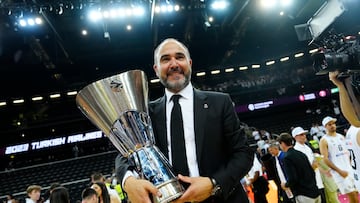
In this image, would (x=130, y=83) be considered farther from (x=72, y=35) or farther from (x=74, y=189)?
(x=72, y=35)

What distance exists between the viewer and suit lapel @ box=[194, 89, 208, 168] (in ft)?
3.44

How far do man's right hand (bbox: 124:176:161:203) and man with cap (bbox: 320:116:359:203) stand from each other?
3.56 m

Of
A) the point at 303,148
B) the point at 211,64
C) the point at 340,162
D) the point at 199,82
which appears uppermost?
the point at 211,64

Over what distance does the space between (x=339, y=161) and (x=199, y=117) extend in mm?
3473

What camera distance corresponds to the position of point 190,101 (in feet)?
3.71

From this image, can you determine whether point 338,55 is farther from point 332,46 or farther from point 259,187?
point 259,187

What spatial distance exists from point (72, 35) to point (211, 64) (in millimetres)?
7727

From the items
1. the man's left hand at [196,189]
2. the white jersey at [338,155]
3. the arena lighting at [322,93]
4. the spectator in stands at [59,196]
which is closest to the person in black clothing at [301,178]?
the white jersey at [338,155]

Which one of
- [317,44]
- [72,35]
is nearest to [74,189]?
[72,35]

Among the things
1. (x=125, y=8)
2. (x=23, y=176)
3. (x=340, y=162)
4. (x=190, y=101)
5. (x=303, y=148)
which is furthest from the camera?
(x=23, y=176)

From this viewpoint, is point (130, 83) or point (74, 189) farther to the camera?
point (74, 189)

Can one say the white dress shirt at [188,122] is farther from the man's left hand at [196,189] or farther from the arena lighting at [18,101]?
the arena lighting at [18,101]

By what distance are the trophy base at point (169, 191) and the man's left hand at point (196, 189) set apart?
17 mm

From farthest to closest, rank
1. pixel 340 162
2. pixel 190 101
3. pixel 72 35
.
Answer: pixel 72 35, pixel 340 162, pixel 190 101
